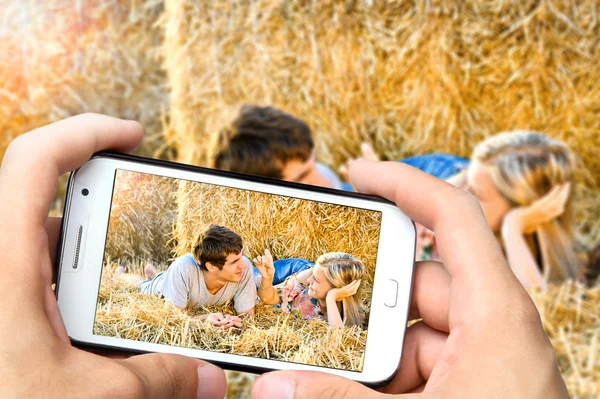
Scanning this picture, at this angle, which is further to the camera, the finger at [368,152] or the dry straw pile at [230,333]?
the finger at [368,152]

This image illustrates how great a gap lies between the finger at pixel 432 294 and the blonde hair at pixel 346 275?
7 centimetres

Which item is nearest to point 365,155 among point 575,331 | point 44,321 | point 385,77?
point 385,77

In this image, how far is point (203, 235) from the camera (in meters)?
0.64

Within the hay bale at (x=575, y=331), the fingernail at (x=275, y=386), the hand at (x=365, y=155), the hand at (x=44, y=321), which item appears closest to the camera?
the hand at (x=44, y=321)

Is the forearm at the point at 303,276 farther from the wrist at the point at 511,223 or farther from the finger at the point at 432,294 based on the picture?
the wrist at the point at 511,223

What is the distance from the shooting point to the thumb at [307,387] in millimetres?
528

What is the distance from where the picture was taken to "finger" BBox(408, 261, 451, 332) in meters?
0.65

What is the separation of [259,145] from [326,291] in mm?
722

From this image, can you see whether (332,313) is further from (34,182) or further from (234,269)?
(34,182)

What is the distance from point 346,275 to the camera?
661 mm

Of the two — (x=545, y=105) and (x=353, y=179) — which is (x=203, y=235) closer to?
(x=353, y=179)

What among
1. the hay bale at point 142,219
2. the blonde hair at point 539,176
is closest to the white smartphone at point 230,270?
the hay bale at point 142,219

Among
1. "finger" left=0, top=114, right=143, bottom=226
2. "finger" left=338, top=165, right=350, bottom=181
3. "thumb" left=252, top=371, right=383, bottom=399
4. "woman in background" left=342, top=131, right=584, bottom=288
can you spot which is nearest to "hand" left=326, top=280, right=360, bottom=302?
"thumb" left=252, top=371, right=383, bottom=399

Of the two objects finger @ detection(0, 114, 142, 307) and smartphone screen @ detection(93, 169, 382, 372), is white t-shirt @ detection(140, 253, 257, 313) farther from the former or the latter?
finger @ detection(0, 114, 142, 307)
